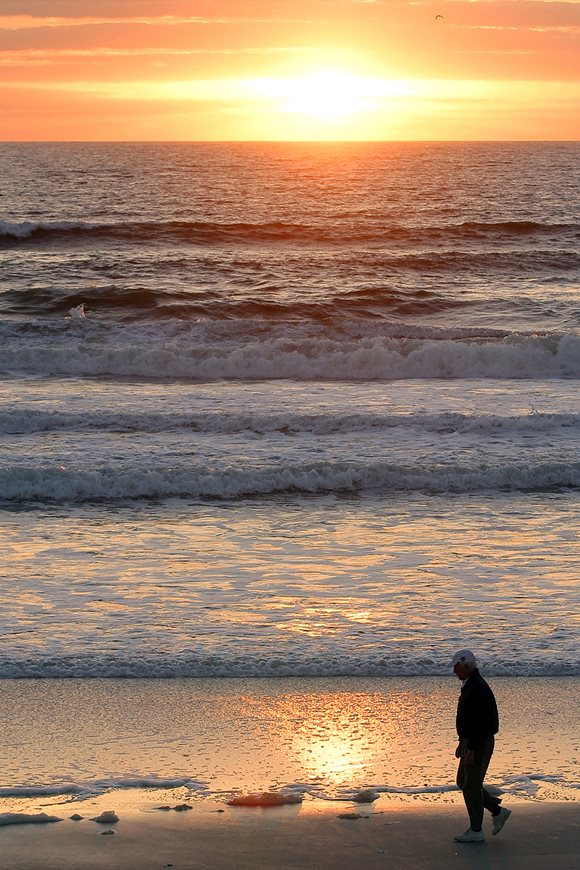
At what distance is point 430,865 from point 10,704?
3.71 meters

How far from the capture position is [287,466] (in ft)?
55.0

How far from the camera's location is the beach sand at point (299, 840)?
645cm

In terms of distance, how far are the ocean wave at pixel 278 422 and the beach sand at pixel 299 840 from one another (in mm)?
12409

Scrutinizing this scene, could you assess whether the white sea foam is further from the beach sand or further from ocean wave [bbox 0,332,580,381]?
ocean wave [bbox 0,332,580,381]

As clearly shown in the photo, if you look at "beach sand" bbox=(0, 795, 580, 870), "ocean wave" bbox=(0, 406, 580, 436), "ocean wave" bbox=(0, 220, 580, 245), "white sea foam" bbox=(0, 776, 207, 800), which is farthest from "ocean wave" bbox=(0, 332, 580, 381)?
"ocean wave" bbox=(0, 220, 580, 245)

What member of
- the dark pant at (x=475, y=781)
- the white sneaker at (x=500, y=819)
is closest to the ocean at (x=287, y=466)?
the white sneaker at (x=500, y=819)

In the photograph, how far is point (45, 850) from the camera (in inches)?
257

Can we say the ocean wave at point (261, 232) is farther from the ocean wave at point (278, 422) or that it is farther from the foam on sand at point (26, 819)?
the foam on sand at point (26, 819)

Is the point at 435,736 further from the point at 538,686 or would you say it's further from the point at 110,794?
the point at 110,794

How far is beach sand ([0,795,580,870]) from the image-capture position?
645 cm

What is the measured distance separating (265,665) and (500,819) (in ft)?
10.2

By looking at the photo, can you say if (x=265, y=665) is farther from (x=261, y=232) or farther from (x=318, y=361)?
(x=261, y=232)

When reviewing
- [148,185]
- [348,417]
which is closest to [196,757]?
[348,417]

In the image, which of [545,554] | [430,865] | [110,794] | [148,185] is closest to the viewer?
[430,865]
